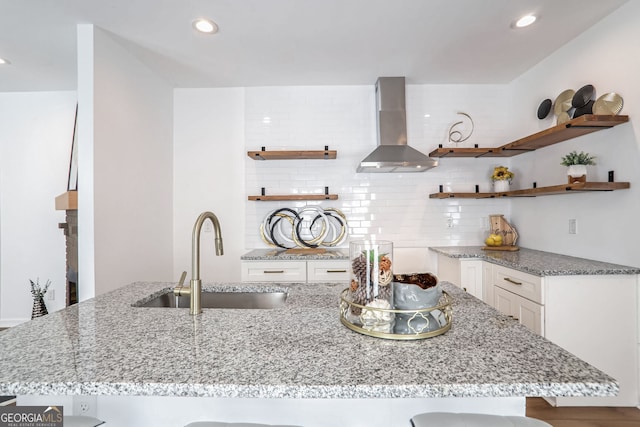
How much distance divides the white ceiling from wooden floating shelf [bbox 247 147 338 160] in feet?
2.49

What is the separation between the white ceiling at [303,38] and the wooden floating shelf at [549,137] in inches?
29.5

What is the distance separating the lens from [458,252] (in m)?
2.81

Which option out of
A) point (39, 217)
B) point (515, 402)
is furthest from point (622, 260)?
point (39, 217)

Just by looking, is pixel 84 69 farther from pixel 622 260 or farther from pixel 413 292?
pixel 622 260

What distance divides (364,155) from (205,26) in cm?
186

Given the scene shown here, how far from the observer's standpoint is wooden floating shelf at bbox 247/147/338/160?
3.01 meters

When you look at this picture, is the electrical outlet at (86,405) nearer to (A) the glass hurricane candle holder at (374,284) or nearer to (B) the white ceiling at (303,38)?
(A) the glass hurricane candle holder at (374,284)

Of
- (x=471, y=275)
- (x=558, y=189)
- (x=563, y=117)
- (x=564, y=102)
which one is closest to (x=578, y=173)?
(x=558, y=189)

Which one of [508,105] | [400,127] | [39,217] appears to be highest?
[508,105]

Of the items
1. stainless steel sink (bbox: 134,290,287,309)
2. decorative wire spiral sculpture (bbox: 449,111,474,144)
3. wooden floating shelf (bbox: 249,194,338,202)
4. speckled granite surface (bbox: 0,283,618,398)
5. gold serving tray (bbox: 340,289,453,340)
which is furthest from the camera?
decorative wire spiral sculpture (bbox: 449,111,474,144)

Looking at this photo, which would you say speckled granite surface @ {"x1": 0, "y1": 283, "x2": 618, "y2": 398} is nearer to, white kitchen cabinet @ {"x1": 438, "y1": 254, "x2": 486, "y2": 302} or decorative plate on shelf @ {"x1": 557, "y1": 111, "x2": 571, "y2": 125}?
white kitchen cabinet @ {"x1": 438, "y1": 254, "x2": 486, "y2": 302}

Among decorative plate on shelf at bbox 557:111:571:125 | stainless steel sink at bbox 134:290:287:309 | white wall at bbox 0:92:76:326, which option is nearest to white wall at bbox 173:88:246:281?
white wall at bbox 0:92:76:326

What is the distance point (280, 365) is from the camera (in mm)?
708

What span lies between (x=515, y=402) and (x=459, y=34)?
2456 mm
